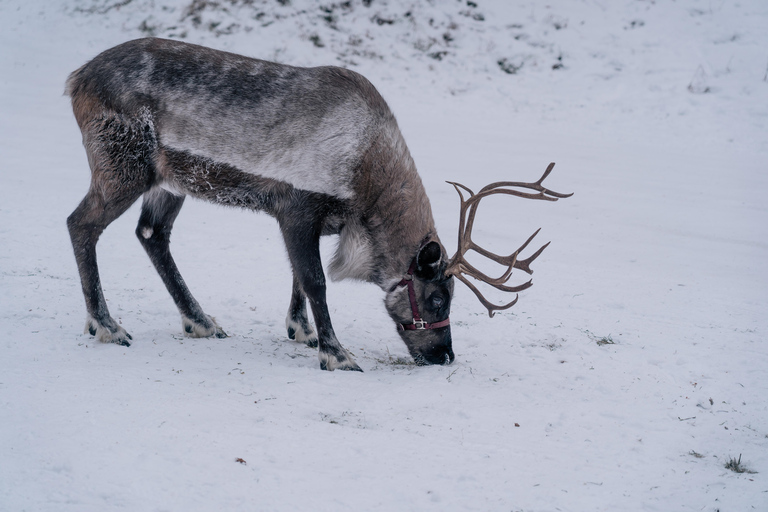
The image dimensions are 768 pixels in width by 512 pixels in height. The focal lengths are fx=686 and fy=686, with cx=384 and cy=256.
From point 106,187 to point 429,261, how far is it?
212cm

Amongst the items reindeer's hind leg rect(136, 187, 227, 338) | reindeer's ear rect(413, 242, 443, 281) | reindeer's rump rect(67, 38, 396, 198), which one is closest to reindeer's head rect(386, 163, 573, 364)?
reindeer's ear rect(413, 242, 443, 281)

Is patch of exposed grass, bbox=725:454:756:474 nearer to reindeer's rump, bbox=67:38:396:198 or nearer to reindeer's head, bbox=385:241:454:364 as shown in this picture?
reindeer's head, bbox=385:241:454:364

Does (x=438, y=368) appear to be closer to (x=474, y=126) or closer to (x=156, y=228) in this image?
(x=156, y=228)

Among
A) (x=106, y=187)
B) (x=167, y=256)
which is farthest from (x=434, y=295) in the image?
(x=106, y=187)

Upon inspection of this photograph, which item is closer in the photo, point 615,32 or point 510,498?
point 510,498

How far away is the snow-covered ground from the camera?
9.62 ft

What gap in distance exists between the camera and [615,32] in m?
13.4

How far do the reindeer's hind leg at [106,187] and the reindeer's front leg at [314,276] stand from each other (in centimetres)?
98

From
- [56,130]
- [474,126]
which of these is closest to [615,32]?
[474,126]

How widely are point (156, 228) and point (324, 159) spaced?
1.48 meters

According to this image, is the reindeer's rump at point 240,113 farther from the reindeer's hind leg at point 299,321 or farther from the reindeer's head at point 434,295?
the reindeer's hind leg at point 299,321

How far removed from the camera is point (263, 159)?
4.37 metres

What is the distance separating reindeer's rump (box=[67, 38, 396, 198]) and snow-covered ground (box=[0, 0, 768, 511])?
4.21 feet

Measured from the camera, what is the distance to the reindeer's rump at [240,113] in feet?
14.3
